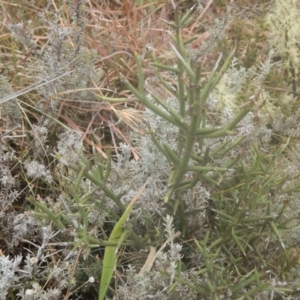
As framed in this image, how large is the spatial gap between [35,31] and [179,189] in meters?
1.02

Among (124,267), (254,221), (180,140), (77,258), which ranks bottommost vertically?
(124,267)

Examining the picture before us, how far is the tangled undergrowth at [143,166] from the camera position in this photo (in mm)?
1135

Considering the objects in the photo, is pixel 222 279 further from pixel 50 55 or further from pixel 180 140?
pixel 50 55

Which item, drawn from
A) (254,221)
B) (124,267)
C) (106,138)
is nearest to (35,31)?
(106,138)

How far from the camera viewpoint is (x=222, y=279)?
1.16 meters

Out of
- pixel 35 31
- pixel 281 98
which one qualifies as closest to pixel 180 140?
pixel 281 98

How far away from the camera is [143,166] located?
133cm

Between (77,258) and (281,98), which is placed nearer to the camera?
(77,258)

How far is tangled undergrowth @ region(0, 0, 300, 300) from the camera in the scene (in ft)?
3.72

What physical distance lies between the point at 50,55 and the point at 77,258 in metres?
0.68

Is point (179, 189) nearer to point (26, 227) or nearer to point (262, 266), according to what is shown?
point (262, 266)

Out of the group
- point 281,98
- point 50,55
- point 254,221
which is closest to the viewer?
point 254,221

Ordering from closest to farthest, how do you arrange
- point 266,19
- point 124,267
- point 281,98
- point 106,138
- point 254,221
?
point 254,221
point 124,267
point 106,138
point 281,98
point 266,19

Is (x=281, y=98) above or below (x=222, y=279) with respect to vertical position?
above
